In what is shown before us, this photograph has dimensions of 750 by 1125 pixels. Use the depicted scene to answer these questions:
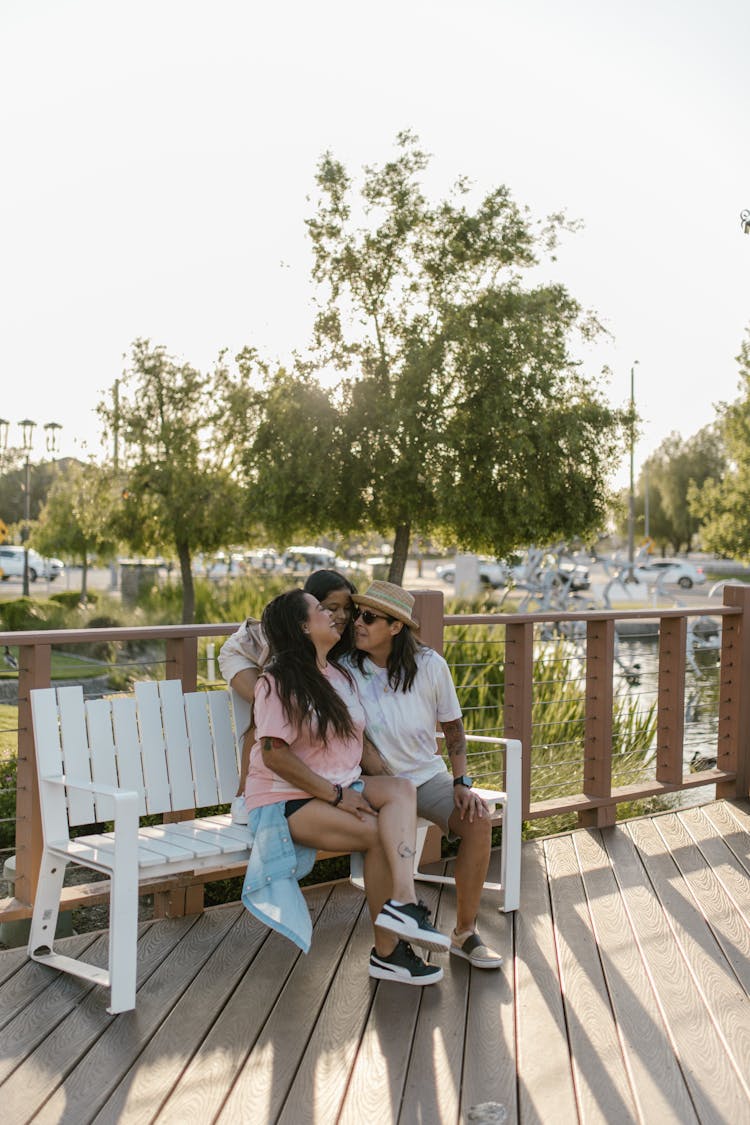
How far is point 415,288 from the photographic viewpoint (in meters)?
17.2

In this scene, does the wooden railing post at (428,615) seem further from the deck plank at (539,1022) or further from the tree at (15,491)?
the tree at (15,491)

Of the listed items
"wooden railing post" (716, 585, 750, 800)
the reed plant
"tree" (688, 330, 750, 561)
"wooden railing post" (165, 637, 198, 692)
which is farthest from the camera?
"tree" (688, 330, 750, 561)

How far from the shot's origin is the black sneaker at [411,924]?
3.54 metres

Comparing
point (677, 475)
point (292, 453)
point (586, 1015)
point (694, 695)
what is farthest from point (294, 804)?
point (677, 475)

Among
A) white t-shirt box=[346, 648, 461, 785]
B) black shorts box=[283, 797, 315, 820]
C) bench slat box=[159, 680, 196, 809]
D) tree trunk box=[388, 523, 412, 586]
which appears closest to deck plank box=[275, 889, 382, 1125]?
black shorts box=[283, 797, 315, 820]

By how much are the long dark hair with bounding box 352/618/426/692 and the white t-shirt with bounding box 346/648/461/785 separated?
2 cm

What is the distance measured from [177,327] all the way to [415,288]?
7344mm

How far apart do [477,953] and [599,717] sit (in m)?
2.22

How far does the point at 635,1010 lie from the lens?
3525 millimetres

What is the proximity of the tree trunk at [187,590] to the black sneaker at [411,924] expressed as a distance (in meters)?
15.9

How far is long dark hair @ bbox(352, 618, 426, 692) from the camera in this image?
4184 millimetres

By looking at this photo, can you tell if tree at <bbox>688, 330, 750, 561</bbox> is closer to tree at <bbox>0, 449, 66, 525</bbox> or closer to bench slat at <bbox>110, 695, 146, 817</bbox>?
bench slat at <bbox>110, 695, 146, 817</bbox>

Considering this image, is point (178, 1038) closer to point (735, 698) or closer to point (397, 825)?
point (397, 825)

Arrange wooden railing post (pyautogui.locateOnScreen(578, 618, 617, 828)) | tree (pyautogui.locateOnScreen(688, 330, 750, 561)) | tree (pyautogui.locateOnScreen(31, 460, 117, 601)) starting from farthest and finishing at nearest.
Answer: tree (pyautogui.locateOnScreen(688, 330, 750, 561)) < tree (pyautogui.locateOnScreen(31, 460, 117, 601)) < wooden railing post (pyautogui.locateOnScreen(578, 618, 617, 828))
